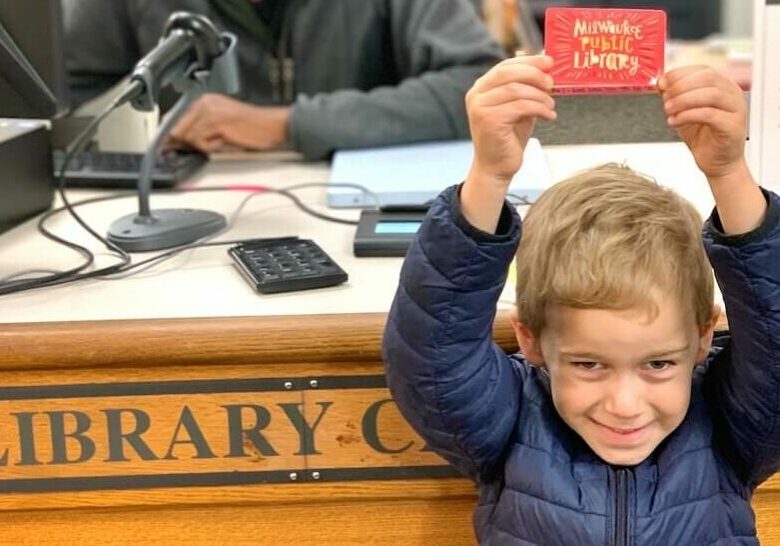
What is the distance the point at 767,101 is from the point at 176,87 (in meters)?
0.63

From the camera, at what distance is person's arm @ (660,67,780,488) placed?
0.77 metres

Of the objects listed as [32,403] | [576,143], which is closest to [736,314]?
[576,143]

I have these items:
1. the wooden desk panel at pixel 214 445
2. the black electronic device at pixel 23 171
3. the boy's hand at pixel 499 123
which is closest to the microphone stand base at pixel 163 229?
the black electronic device at pixel 23 171

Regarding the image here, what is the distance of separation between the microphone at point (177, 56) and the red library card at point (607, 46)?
50 cm

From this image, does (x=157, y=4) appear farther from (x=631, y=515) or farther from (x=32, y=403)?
(x=631, y=515)

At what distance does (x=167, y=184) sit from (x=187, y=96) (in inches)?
7.0

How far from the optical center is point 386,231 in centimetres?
115

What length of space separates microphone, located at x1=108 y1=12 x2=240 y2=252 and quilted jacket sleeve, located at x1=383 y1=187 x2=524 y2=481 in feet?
1.33

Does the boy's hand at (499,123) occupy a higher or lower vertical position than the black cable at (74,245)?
higher

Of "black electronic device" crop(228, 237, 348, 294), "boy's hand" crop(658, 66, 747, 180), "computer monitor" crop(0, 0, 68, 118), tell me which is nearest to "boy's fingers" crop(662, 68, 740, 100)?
"boy's hand" crop(658, 66, 747, 180)

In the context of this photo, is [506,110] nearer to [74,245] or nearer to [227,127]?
[74,245]

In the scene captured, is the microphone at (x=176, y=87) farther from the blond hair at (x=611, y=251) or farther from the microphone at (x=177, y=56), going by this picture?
the blond hair at (x=611, y=251)

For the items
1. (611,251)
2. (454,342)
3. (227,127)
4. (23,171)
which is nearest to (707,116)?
(611,251)

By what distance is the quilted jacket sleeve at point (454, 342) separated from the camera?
31.1 inches
